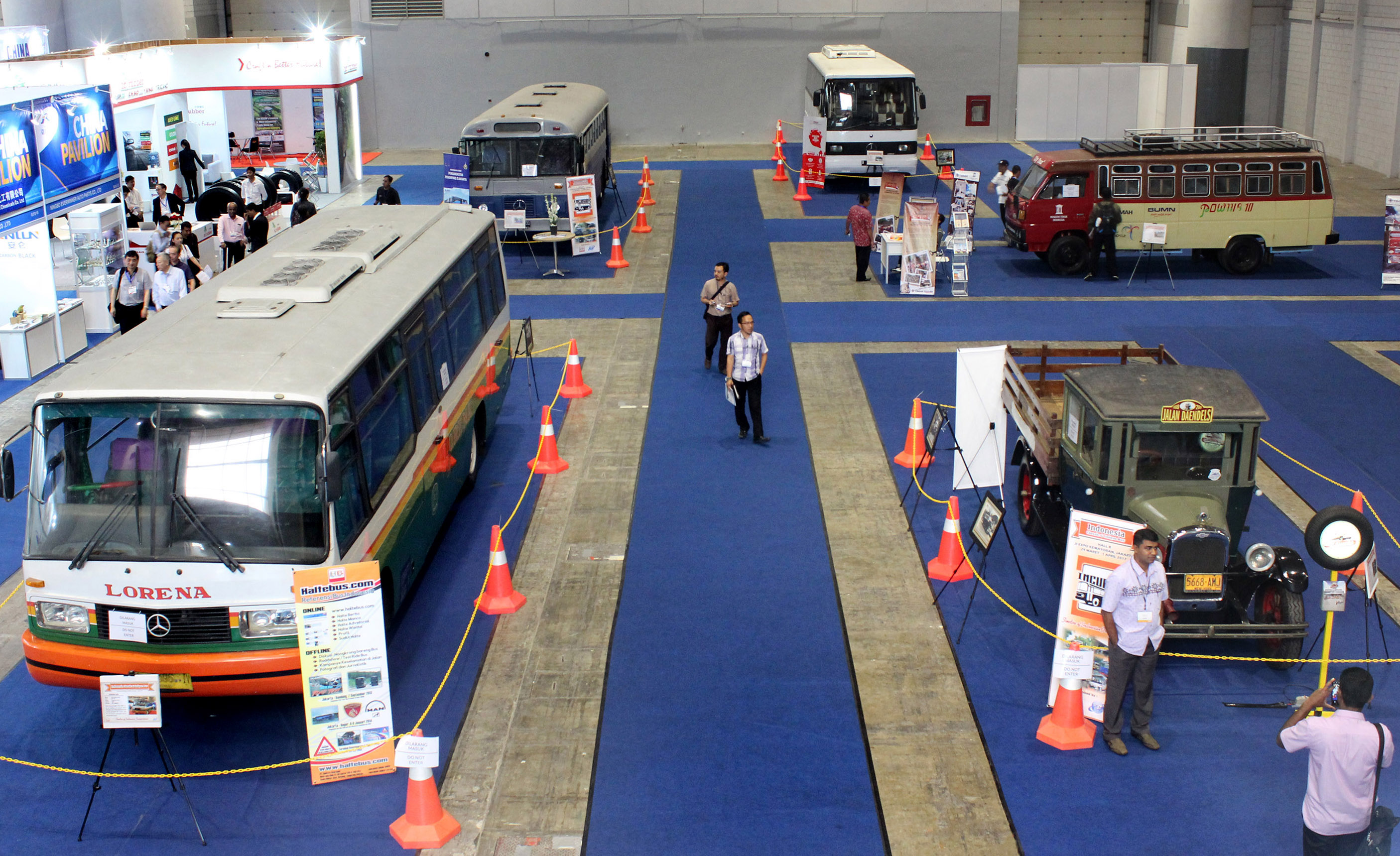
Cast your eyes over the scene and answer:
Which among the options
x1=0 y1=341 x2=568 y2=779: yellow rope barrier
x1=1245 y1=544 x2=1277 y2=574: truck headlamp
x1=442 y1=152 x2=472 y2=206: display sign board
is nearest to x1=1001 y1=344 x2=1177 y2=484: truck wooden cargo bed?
x1=1245 y1=544 x2=1277 y2=574: truck headlamp

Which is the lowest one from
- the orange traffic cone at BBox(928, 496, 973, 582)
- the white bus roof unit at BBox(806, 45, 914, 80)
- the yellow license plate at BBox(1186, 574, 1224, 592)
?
the orange traffic cone at BBox(928, 496, 973, 582)

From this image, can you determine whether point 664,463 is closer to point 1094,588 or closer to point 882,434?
point 882,434

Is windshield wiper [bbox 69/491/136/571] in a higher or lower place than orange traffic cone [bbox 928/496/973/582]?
higher

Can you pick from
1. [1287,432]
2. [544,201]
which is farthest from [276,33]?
[1287,432]

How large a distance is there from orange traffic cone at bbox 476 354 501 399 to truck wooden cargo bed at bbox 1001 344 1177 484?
18.7 feet

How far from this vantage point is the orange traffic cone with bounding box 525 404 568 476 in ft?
46.6

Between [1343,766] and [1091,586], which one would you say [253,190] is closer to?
[1091,586]

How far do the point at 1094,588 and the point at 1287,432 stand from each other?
24.9 feet

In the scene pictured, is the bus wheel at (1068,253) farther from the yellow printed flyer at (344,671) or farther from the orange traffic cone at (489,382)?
the yellow printed flyer at (344,671)

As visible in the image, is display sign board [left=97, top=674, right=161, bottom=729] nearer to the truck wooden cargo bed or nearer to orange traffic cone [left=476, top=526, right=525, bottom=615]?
orange traffic cone [left=476, top=526, right=525, bottom=615]

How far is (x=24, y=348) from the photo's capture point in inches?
690

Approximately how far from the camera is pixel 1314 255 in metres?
24.8

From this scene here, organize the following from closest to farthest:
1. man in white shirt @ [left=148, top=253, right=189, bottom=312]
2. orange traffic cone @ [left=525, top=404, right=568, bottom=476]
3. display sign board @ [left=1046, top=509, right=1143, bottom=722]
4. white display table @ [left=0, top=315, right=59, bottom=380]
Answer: display sign board @ [left=1046, top=509, right=1143, bottom=722] < orange traffic cone @ [left=525, top=404, right=568, bottom=476] < man in white shirt @ [left=148, top=253, right=189, bottom=312] < white display table @ [left=0, top=315, right=59, bottom=380]

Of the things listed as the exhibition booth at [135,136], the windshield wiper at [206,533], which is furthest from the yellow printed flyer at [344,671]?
the exhibition booth at [135,136]
